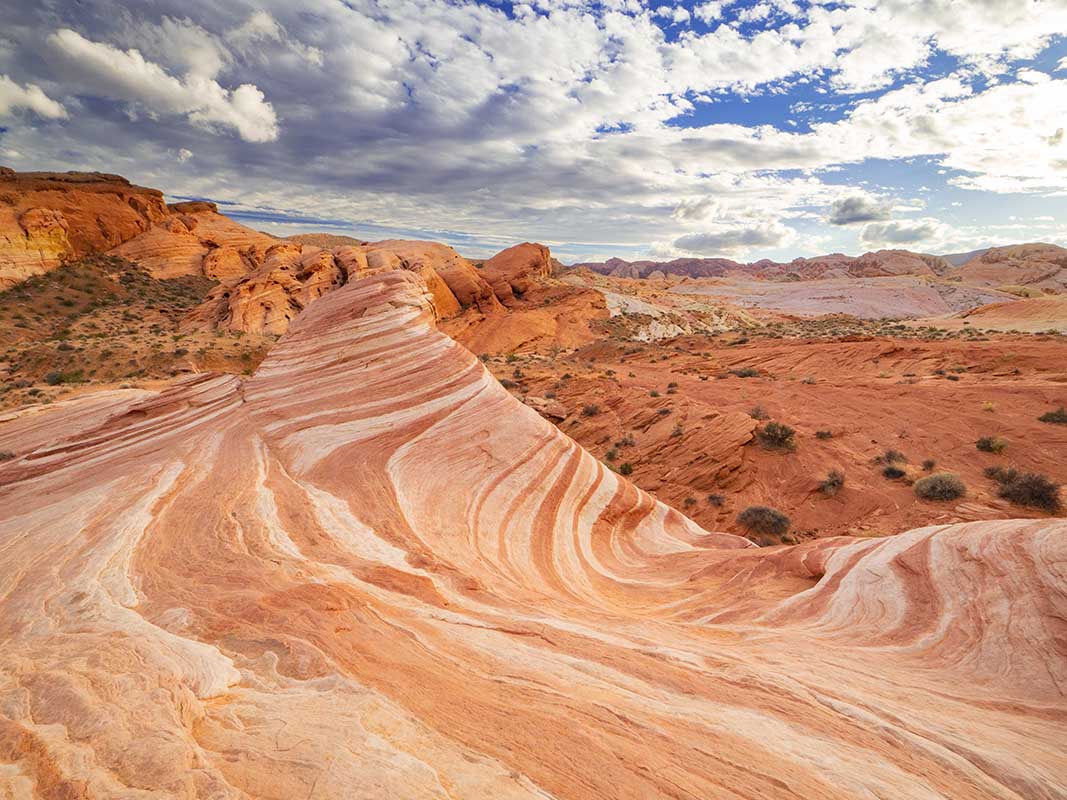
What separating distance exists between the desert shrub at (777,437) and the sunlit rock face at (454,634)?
7.84 metres

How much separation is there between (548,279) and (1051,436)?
48.1 m

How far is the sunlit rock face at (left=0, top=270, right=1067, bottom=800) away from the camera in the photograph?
2547 millimetres

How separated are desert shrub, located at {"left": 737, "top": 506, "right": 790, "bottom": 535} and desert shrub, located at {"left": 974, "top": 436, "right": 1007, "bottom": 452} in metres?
7.54

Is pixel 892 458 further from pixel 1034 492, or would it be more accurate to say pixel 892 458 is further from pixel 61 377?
pixel 61 377

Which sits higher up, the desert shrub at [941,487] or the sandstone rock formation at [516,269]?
the sandstone rock formation at [516,269]

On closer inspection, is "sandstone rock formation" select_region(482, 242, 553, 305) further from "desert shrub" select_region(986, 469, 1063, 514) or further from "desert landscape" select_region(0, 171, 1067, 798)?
"desert shrub" select_region(986, 469, 1063, 514)

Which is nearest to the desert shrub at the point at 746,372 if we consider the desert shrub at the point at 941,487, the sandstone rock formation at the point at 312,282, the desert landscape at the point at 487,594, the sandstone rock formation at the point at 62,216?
the desert landscape at the point at 487,594

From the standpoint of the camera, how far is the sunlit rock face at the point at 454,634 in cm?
255

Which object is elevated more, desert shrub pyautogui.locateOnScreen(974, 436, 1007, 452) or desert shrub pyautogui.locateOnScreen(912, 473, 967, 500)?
desert shrub pyautogui.locateOnScreen(974, 436, 1007, 452)

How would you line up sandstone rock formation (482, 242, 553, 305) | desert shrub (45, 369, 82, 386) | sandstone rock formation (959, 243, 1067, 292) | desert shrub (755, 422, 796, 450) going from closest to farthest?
desert shrub (755, 422, 796, 450), desert shrub (45, 369, 82, 386), sandstone rock formation (482, 242, 553, 305), sandstone rock formation (959, 243, 1067, 292)

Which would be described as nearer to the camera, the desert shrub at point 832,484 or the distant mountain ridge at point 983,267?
the desert shrub at point 832,484

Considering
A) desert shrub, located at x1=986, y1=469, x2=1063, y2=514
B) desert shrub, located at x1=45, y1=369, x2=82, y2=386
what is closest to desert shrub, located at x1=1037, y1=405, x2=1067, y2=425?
desert shrub, located at x1=986, y1=469, x2=1063, y2=514

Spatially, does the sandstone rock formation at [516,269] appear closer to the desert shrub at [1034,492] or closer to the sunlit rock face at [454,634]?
the desert shrub at [1034,492]

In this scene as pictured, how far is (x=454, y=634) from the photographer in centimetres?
403
